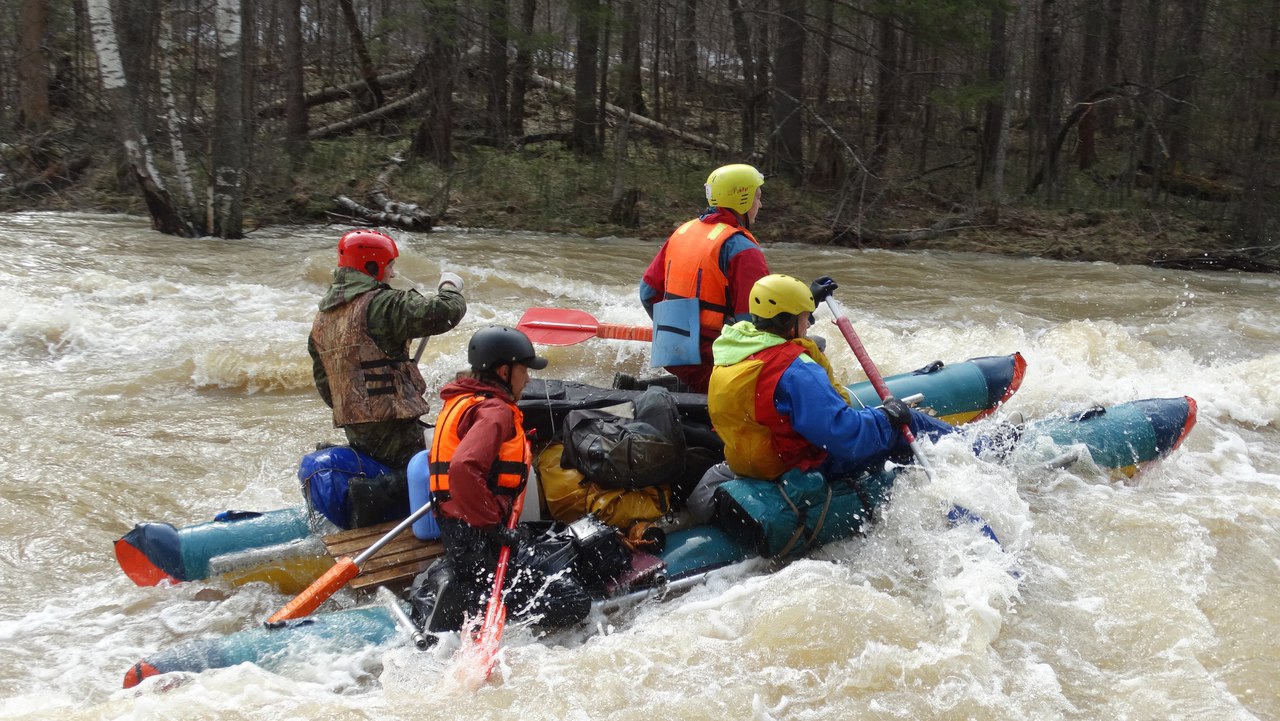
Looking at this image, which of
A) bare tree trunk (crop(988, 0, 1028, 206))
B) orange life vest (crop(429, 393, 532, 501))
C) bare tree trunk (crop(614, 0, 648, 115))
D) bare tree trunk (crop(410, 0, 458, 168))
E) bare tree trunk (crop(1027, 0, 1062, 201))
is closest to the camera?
orange life vest (crop(429, 393, 532, 501))

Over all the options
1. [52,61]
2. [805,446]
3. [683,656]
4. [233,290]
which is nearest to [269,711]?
[683,656]

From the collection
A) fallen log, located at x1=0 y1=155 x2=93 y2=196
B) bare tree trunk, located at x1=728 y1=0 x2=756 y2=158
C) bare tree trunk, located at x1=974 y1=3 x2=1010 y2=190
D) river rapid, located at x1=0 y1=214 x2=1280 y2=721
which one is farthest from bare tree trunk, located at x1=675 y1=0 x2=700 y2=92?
fallen log, located at x1=0 y1=155 x2=93 y2=196

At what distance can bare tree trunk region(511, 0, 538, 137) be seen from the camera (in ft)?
53.5

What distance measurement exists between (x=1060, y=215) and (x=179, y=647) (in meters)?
15.1

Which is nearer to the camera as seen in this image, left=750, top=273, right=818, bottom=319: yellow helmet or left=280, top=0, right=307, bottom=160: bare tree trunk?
left=750, top=273, right=818, bottom=319: yellow helmet

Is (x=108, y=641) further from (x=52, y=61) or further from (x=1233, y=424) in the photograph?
(x=52, y=61)

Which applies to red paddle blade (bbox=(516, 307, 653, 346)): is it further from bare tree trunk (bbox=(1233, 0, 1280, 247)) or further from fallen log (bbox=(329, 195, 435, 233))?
bare tree trunk (bbox=(1233, 0, 1280, 247))

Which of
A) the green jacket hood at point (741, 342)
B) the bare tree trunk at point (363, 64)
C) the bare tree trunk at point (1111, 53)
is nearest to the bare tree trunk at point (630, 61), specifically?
the bare tree trunk at point (363, 64)

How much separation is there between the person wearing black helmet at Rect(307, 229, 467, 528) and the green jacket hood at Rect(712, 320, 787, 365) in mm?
1088

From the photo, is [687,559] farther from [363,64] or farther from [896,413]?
[363,64]

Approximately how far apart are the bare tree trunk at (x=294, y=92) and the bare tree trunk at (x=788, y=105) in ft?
22.8

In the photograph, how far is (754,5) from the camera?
1647 cm

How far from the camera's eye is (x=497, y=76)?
16.9m

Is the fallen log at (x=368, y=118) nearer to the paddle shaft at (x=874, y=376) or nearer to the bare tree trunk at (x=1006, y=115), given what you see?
the bare tree trunk at (x=1006, y=115)
